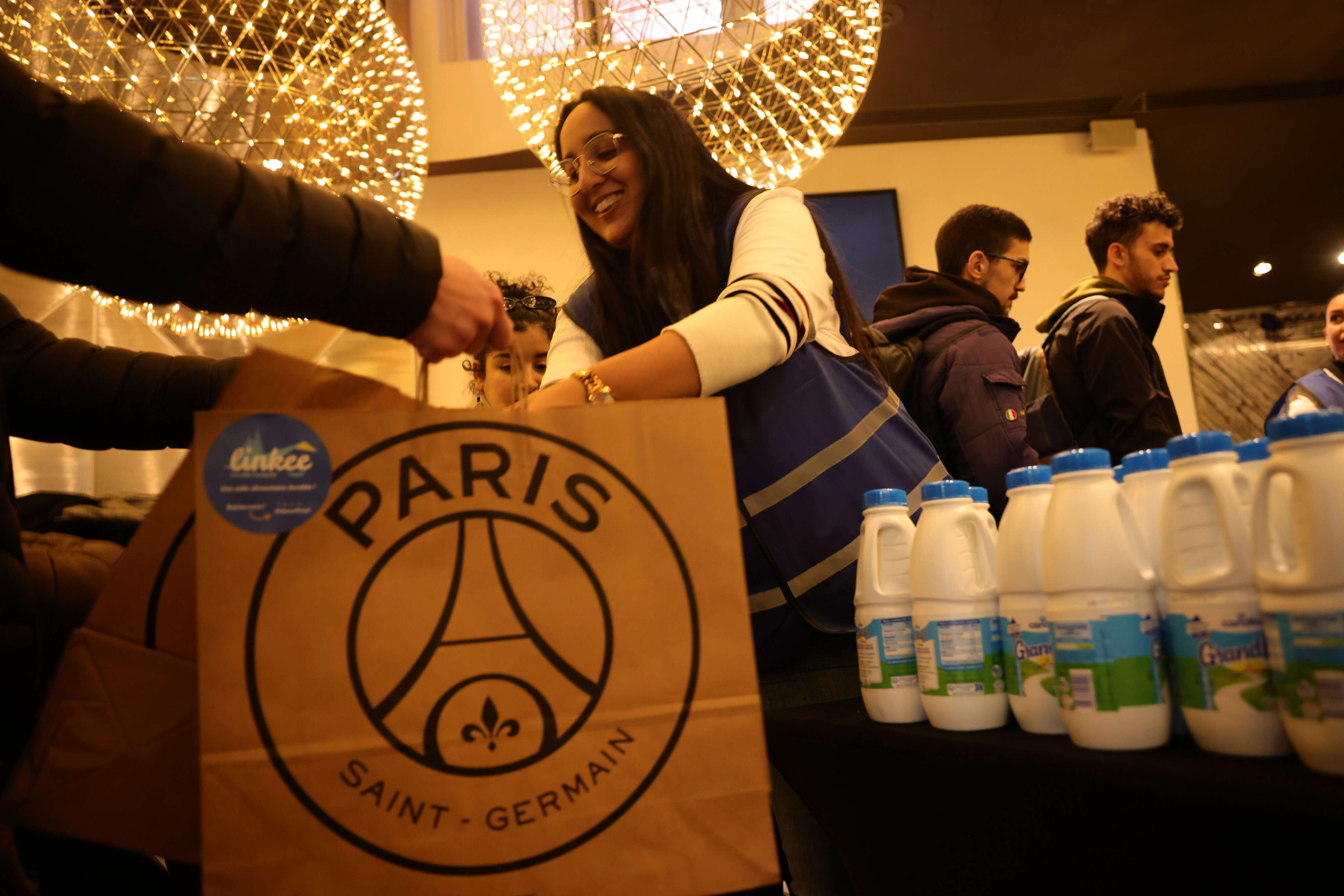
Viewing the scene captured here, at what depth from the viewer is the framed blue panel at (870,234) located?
392cm

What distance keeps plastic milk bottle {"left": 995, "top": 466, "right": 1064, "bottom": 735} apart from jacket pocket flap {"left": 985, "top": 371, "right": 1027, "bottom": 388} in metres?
1.18

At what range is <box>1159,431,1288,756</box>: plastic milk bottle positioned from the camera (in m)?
0.57

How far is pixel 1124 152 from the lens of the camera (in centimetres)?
415

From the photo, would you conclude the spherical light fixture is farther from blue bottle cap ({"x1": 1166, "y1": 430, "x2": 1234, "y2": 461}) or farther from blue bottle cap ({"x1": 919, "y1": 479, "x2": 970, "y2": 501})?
blue bottle cap ({"x1": 1166, "y1": 430, "x2": 1234, "y2": 461})

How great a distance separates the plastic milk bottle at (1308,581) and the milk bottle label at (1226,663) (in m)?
0.01

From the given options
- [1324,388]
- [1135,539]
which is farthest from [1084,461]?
[1324,388]

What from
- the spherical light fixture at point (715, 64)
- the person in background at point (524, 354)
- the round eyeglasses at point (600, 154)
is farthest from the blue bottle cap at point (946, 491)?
the person in background at point (524, 354)

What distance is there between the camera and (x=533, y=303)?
2164 millimetres

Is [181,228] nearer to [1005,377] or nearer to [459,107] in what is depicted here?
[1005,377]

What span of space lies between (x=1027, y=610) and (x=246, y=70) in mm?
1480

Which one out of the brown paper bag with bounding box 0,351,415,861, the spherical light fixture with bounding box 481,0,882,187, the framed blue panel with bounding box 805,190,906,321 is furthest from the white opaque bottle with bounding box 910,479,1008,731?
the framed blue panel with bounding box 805,190,906,321

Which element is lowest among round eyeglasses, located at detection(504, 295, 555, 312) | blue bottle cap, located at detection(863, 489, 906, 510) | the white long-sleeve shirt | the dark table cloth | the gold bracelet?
the dark table cloth

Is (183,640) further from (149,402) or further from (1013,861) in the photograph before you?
(1013,861)

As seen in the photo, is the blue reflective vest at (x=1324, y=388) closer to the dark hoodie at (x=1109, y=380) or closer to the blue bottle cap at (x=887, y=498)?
the dark hoodie at (x=1109, y=380)
